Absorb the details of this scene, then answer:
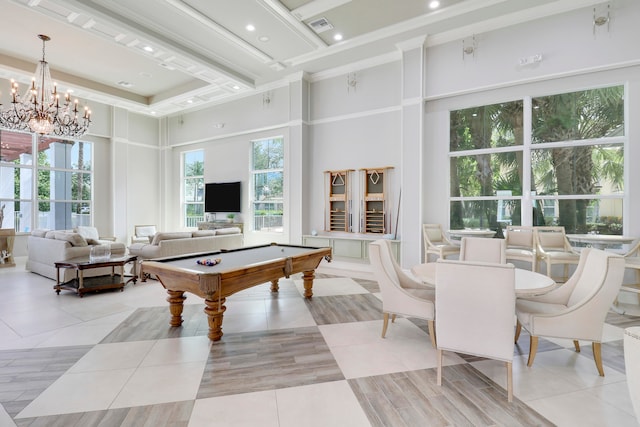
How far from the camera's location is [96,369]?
256cm

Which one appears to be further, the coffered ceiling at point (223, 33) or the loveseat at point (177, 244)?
the loveseat at point (177, 244)

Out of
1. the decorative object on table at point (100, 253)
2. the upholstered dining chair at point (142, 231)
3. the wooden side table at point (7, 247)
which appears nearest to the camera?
the decorative object on table at point (100, 253)

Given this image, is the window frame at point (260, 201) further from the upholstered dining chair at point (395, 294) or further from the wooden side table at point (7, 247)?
the wooden side table at point (7, 247)

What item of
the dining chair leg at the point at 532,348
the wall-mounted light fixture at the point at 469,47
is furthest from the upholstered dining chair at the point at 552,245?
the wall-mounted light fixture at the point at 469,47

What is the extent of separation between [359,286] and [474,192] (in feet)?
8.75

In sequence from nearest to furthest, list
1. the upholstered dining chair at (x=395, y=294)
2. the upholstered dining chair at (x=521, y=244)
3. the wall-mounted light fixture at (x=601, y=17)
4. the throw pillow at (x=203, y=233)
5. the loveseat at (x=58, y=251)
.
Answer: the upholstered dining chair at (x=395, y=294) < the wall-mounted light fixture at (x=601, y=17) < the upholstered dining chair at (x=521, y=244) < the loveseat at (x=58, y=251) < the throw pillow at (x=203, y=233)

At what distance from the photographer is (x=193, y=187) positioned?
959 centimetres

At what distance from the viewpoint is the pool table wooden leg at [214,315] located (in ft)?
9.98

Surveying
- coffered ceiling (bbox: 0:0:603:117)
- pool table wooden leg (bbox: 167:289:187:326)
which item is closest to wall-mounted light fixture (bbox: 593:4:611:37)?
coffered ceiling (bbox: 0:0:603:117)

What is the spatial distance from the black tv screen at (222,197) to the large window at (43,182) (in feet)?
10.5

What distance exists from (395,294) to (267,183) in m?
5.62

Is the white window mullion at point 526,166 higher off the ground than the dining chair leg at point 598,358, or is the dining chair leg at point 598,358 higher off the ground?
the white window mullion at point 526,166

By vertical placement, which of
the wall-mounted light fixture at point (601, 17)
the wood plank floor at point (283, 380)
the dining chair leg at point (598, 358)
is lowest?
the wood plank floor at point (283, 380)

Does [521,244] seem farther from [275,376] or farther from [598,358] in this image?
[275,376]
